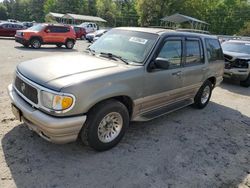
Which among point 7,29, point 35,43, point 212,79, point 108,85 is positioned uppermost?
point 7,29

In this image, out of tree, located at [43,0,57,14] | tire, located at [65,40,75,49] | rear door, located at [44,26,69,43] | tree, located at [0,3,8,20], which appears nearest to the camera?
rear door, located at [44,26,69,43]

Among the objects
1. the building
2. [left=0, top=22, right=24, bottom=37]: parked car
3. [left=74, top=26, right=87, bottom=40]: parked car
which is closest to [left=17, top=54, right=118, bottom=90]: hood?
[left=0, top=22, right=24, bottom=37]: parked car

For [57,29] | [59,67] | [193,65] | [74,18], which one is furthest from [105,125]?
[74,18]

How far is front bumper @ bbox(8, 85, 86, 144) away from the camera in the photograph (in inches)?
136

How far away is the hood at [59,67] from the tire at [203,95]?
9.68 feet

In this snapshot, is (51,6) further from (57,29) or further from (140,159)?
(140,159)

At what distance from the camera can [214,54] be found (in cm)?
682

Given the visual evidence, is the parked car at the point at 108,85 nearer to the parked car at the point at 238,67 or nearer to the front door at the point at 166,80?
the front door at the point at 166,80

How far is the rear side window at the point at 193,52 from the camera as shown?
5586 mm

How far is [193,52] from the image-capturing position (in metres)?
5.82

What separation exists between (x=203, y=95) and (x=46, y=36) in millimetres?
14511

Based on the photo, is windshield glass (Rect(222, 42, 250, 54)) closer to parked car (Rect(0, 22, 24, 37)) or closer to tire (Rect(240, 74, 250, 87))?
tire (Rect(240, 74, 250, 87))

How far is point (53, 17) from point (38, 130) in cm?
6188

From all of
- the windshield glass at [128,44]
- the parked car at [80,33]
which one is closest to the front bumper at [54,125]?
the windshield glass at [128,44]
